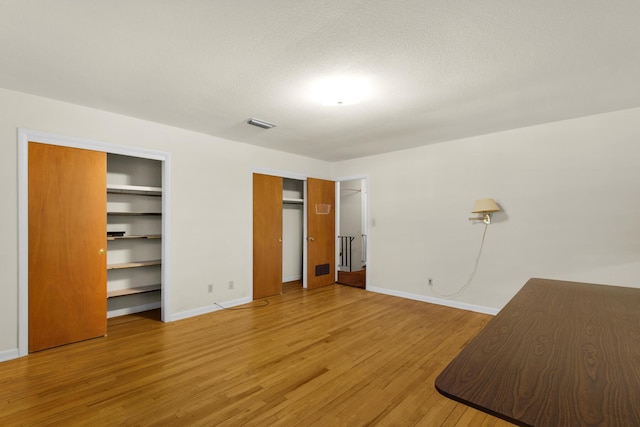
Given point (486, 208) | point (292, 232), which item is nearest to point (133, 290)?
point (292, 232)

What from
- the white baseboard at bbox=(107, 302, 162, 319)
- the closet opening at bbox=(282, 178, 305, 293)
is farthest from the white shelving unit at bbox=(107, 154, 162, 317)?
the closet opening at bbox=(282, 178, 305, 293)

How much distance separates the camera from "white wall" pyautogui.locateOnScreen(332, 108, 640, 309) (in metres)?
3.32

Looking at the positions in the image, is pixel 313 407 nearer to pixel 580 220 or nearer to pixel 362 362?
pixel 362 362

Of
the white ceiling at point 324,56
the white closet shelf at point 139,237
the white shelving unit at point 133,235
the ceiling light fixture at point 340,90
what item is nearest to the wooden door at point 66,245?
the white closet shelf at point 139,237

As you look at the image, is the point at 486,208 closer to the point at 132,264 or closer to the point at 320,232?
the point at 320,232

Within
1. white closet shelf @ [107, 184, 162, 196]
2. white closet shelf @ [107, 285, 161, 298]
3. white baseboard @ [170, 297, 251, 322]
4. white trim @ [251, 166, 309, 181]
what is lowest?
white baseboard @ [170, 297, 251, 322]

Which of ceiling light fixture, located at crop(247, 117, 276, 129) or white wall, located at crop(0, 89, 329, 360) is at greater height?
ceiling light fixture, located at crop(247, 117, 276, 129)

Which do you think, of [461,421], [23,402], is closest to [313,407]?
[461,421]

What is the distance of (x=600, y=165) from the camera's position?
11.1ft

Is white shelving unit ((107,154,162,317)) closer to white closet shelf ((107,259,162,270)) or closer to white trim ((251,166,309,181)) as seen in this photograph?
white closet shelf ((107,259,162,270))

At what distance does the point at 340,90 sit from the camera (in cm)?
274

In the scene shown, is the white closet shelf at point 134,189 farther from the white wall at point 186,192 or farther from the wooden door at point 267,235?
the wooden door at point 267,235

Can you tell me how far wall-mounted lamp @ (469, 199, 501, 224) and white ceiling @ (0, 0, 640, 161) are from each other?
1.11 m

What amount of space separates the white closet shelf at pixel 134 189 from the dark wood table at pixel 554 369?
4.05 m
